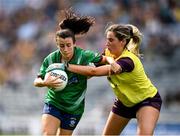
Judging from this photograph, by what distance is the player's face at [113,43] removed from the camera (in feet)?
30.7

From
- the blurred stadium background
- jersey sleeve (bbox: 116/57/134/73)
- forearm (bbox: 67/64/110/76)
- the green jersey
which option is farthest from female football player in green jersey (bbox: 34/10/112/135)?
the blurred stadium background

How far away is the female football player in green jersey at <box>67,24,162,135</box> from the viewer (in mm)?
9195

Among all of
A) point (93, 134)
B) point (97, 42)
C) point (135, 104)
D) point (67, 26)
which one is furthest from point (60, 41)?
point (97, 42)

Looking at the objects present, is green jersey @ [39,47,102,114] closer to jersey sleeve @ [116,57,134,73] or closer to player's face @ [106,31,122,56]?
player's face @ [106,31,122,56]

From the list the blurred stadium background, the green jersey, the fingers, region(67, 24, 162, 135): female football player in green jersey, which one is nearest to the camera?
the fingers

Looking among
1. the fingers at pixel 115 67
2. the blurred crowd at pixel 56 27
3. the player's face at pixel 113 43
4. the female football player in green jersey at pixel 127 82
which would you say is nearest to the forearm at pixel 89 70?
the female football player in green jersey at pixel 127 82

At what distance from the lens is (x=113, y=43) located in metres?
9.38

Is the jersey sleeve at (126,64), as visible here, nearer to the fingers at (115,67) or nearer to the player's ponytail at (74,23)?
the fingers at (115,67)

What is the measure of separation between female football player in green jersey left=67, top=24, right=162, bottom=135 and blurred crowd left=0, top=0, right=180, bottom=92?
26.9 ft

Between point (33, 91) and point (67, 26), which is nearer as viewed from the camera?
point (67, 26)

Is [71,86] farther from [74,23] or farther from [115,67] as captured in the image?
[74,23]

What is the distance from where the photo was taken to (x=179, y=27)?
18141 mm

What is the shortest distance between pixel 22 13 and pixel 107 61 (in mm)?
10817

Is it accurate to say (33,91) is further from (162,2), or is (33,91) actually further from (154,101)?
(154,101)
